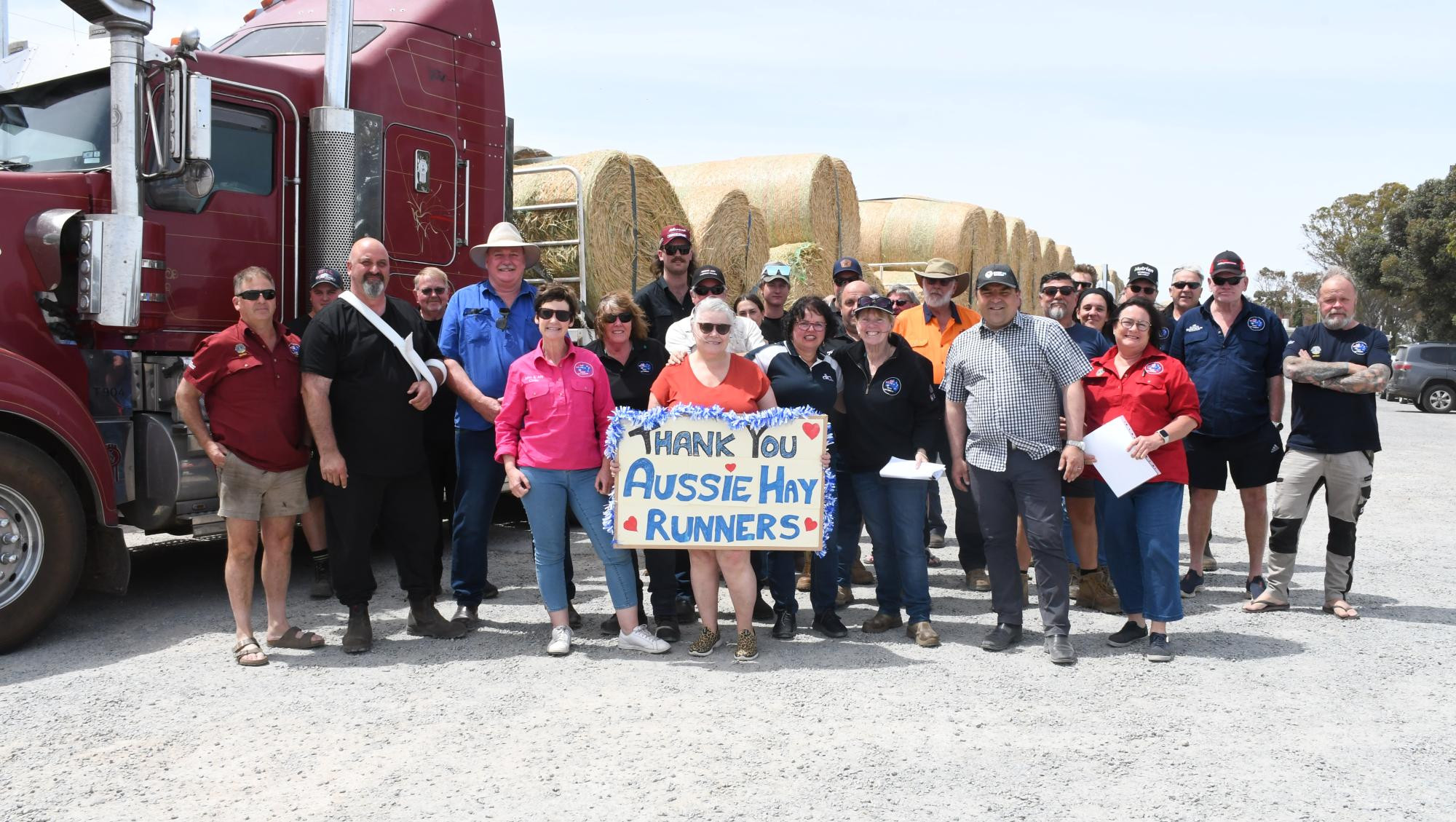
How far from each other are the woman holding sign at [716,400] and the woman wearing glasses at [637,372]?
27 centimetres

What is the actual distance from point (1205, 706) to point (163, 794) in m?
3.68

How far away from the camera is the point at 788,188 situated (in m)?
12.9

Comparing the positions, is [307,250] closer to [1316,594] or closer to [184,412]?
[184,412]

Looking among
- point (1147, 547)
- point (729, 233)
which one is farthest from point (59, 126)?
point (729, 233)

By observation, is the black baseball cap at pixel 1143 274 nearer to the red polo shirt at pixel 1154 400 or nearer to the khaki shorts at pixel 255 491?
the red polo shirt at pixel 1154 400

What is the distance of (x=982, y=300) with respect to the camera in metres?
5.41

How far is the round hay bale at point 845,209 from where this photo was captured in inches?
539

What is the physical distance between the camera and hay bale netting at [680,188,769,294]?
34.3 ft

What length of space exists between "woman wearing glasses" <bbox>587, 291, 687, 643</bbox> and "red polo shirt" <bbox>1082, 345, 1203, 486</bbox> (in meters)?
2.08

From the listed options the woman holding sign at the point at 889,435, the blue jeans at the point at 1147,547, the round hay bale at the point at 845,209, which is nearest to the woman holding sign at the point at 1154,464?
the blue jeans at the point at 1147,547

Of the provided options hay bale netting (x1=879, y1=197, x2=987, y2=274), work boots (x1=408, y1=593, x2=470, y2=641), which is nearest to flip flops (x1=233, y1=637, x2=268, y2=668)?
work boots (x1=408, y1=593, x2=470, y2=641)

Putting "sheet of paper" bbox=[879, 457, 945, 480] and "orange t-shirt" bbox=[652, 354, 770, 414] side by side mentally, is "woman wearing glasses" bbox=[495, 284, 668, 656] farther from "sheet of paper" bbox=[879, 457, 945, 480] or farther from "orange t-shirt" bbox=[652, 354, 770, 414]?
"sheet of paper" bbox=[879, 457, 945, 480]

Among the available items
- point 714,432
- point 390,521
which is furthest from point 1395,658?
point 390,521

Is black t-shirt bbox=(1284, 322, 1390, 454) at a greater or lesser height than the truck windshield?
lesser
